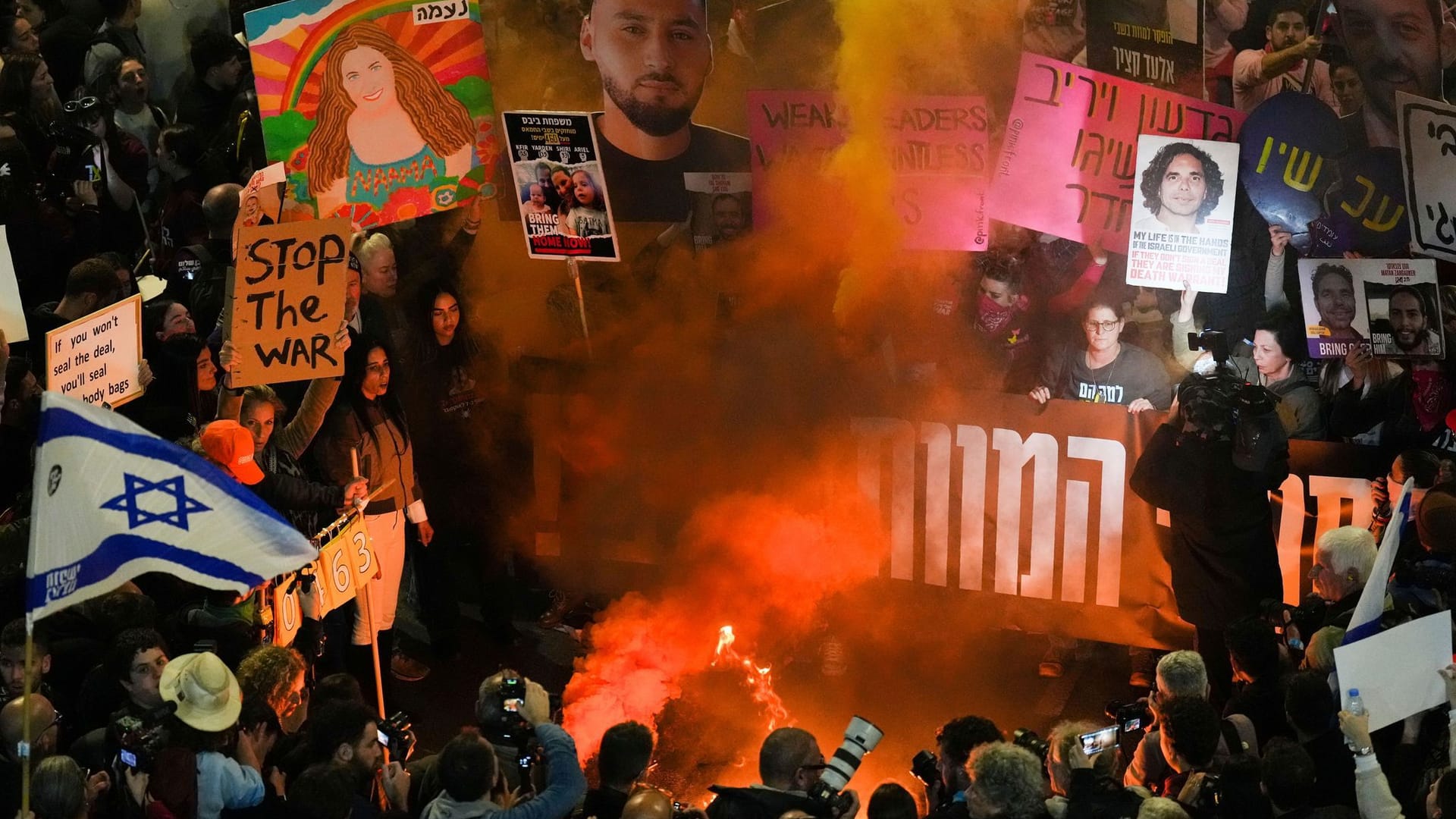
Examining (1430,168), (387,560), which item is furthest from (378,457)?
(1430,168)

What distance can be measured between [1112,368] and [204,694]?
502 centimetres

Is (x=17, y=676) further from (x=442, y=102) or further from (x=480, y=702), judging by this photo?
(x=442, y=102)

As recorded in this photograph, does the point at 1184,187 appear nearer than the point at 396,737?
No

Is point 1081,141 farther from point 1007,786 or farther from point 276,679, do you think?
point 276,679

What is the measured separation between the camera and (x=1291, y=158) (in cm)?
836

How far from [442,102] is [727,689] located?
11.5 ft

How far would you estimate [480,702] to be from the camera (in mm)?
5887

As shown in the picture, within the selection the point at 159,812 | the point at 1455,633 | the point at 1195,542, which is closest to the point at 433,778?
the point at 159,812

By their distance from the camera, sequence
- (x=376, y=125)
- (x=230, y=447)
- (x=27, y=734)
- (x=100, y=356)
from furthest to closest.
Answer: (x=376, y=125), (x=100, y=356), (x=230, y=447), (x=27, y=734)

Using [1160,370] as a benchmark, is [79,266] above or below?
above

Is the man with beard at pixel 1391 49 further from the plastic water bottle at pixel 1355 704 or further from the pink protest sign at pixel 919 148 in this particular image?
the plastic water bottle at pixel 1355 704

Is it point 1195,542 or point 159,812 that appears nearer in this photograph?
point 159,812

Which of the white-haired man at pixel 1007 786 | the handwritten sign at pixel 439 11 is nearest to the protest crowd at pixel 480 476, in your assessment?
the white-haired man at pixel 1007 786

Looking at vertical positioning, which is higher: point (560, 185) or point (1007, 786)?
point (560, 185)
